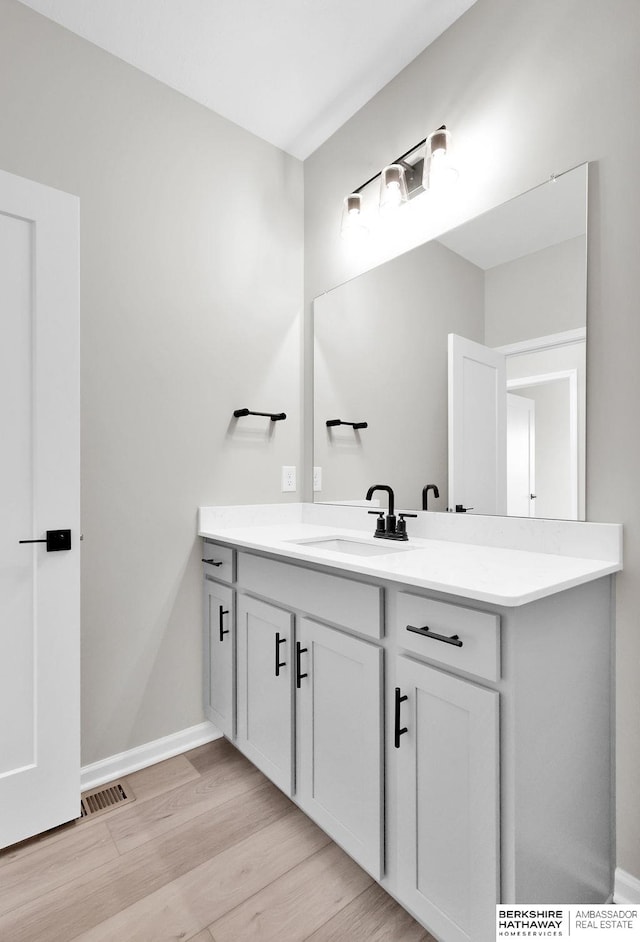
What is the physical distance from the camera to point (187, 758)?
1918 mm

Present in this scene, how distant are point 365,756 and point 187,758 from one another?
1.02 m

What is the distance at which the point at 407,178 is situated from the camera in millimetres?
1838

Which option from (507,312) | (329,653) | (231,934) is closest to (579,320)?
(507,312)

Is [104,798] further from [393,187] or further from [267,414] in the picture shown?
[393,187]

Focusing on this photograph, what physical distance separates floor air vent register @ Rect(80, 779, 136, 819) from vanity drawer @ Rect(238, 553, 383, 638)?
0.82 m

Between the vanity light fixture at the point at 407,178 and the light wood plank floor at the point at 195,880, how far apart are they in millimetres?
2158

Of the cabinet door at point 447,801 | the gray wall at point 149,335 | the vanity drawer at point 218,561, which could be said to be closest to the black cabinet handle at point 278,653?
the vanity drawer at point 218,561

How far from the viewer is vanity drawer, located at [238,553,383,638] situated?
1.25 meters

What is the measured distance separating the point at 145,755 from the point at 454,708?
4.60ft

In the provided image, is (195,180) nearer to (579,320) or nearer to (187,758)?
(579,320)

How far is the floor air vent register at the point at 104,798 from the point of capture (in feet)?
5.32

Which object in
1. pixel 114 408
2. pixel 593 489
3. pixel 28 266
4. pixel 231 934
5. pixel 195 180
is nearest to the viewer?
pixel 231 934

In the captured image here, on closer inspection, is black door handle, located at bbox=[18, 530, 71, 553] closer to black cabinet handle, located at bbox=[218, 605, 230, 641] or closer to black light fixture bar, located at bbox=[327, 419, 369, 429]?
black cabinet handle, located at bbox=[218, 605, 230, 641]

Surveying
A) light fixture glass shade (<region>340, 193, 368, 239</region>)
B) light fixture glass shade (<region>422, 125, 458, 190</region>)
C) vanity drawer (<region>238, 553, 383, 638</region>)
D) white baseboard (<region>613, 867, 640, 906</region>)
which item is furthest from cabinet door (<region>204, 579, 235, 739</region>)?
light fixture glass shade (<region>422, 125, 458, 190</region>)
